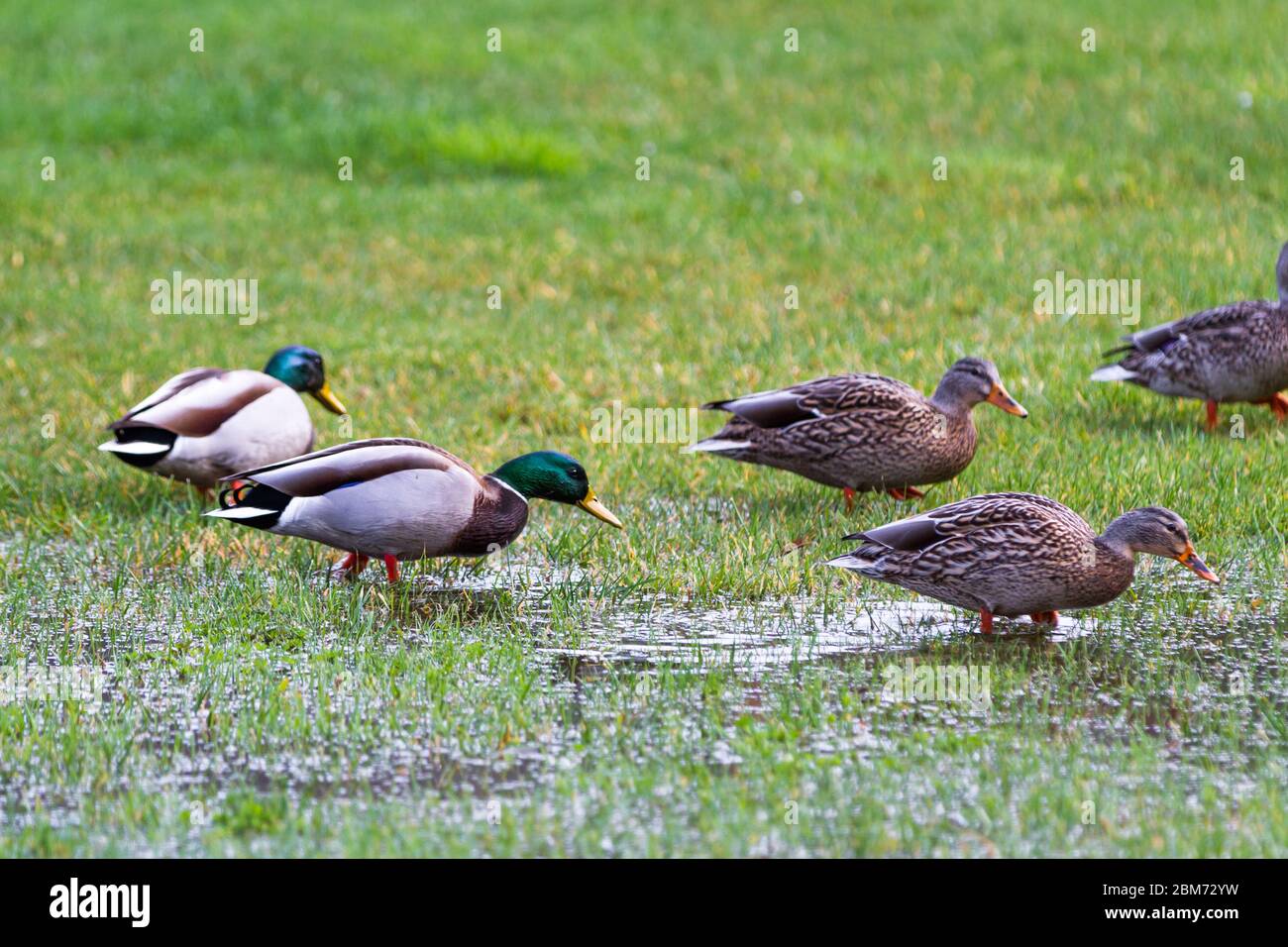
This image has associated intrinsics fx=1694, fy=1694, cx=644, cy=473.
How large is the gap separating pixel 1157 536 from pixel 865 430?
71.0 inches

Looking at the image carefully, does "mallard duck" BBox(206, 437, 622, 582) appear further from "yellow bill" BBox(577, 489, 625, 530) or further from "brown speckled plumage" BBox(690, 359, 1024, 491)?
"brown speckled plumage" BBox(690, 359, 1024, 491)

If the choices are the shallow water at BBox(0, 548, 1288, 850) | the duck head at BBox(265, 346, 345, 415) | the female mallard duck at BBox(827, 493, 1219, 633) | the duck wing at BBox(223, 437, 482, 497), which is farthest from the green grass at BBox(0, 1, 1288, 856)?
the duck head at BBox(265, 346, 345, 415)

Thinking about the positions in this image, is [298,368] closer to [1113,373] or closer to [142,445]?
[142,445]

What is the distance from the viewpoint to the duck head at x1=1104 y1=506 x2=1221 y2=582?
588 cm

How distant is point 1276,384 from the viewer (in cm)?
884

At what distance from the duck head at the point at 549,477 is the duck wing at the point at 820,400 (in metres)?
0.88

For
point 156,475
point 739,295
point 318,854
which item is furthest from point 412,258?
point 318,854

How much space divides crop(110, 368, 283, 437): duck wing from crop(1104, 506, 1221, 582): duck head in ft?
13.7

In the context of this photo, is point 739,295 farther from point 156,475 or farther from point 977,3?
point 977,3

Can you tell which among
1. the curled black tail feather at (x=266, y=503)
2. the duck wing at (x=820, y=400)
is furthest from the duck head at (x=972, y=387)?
the curled black tail feather at (x=266, y=503)

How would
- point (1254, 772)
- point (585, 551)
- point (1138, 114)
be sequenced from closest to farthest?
point (1254, 772)
point (585, 551)
point (1138, 114)

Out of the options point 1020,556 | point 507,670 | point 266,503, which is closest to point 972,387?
point 1020,556

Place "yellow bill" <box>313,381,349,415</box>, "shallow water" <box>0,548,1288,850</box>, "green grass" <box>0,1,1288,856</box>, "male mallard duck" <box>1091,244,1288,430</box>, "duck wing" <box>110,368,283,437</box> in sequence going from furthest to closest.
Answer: "yellow bill" <box>313,381,349,415</box> < "male mallard duck" <box>1091,244,1288,430</box> < "duck wing" <box>110,368,283,437</box> < "shallow water" <box>0,548,1288,850</box> < "green grass" <box>0,1,1288,856</box>

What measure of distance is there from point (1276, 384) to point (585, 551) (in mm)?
4012
